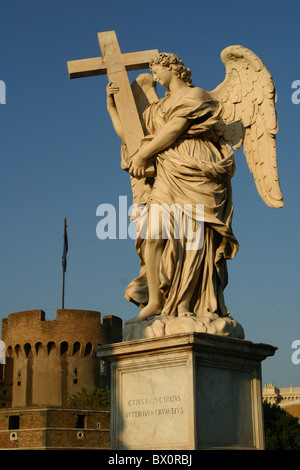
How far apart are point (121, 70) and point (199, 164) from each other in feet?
5.39

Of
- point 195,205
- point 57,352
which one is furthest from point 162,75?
point 57,352

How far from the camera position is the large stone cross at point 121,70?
708 cm

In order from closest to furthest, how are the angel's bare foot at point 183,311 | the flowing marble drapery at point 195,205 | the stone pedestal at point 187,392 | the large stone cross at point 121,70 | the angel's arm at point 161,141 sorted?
1. the stone pedestal at point 187,392
2. the angel's bare foot at point 183,311
3. the flowing marble drapery at point 195,205
4. the angel's arm at point 161,141
5. the large stone cross at point 121,70

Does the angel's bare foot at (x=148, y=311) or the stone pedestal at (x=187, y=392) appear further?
the angel's bare foot at (x=148, y=311)

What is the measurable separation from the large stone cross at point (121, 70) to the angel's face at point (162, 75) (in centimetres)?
38

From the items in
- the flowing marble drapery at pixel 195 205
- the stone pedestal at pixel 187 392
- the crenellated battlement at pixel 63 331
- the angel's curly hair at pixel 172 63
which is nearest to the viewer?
the stone pedestal at pixel 187 392

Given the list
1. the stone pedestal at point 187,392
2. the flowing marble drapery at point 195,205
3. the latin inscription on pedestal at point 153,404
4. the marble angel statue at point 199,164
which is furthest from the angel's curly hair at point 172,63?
the latin inscription on pedestal at point 153,404

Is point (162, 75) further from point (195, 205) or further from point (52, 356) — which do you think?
point (52, 356)

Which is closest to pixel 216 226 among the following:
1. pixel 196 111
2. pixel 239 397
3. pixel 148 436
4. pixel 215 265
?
pixel 215 265

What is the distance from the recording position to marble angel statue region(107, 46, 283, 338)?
6375 millimetres

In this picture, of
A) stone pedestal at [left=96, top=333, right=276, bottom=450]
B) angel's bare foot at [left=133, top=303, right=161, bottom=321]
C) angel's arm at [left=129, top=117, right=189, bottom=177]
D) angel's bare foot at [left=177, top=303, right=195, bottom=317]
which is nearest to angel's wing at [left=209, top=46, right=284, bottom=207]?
angel's arm at [left=129, top=117, right=189, bottom=177]

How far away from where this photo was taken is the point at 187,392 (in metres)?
5.64

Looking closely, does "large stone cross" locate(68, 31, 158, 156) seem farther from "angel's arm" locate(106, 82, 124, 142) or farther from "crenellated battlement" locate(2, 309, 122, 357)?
"crenellated battlement" locate(2, 309, 122, 357)

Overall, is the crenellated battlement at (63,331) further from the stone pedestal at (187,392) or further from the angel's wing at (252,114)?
the stone pedestal at (187,392)
